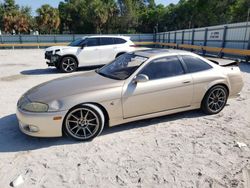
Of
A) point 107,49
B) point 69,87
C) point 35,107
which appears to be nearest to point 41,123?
point 35,107

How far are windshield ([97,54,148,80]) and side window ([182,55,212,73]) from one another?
2.99ft

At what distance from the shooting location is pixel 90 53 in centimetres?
1070

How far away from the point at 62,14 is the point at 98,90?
2036 inches

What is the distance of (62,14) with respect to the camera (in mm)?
50812

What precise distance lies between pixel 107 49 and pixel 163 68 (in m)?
6.95

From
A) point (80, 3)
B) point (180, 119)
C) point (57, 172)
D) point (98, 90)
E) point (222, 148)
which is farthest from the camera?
point (80, 3)

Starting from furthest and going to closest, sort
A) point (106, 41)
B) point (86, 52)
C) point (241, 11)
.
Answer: point (241, 11), point (106, 41), point (86, 52)

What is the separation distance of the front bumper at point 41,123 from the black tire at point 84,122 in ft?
0.41

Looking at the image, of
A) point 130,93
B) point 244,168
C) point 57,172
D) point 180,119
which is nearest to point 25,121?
point 57,172

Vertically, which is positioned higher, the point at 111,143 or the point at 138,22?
the point at 138,22

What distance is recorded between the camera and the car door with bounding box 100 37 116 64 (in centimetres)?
1101

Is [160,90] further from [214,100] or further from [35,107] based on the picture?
[35,107]

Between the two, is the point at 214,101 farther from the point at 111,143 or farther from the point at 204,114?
the point at 111,143

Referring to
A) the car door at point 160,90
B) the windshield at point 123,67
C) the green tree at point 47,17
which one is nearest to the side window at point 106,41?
the windshield at point 123,67
